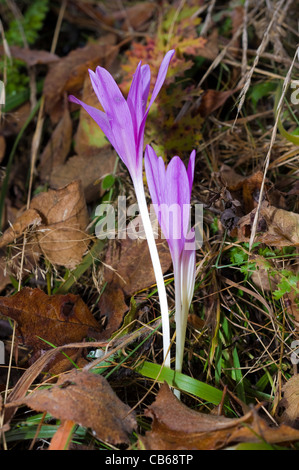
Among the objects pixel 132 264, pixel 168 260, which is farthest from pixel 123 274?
pixel 168 260

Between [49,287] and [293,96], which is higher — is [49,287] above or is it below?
below

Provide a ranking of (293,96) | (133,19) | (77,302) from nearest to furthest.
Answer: (77,302)
(293,96)
(133,19)

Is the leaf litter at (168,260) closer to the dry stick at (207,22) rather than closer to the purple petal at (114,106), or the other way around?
the dry stick at (207,22)

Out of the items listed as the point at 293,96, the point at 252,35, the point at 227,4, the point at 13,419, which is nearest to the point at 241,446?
the point at 13,419

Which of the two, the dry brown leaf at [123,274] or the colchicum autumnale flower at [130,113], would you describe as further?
the dry brown leaf at [123,274]

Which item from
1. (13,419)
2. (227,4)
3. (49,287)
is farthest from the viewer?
(227,4)

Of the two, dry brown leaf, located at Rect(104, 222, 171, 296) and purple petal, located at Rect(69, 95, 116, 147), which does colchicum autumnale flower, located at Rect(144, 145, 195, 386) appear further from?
dry brown leaf, located at Rect(104, 222, 171, 296)

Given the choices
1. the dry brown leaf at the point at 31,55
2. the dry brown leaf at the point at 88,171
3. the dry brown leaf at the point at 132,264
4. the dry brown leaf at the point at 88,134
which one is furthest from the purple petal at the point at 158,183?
the dry brown leaf at the point at 31,55

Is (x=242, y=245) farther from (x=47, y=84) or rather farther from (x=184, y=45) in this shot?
(x=47, y=84)
